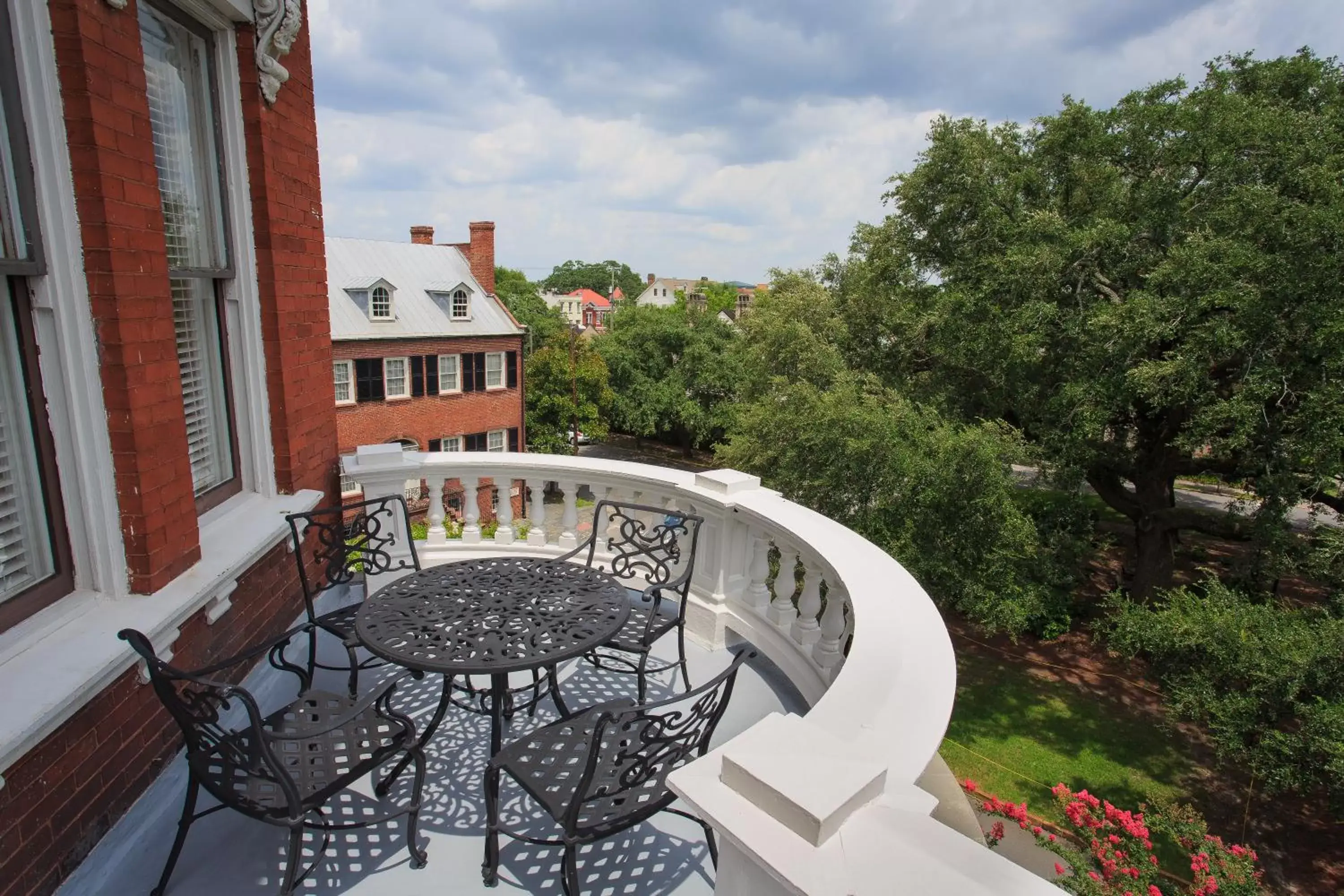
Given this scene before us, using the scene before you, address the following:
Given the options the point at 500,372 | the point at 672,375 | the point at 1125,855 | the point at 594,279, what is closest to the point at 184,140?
the point at 1125,855

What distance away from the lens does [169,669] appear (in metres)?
1.89

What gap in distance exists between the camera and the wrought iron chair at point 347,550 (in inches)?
130

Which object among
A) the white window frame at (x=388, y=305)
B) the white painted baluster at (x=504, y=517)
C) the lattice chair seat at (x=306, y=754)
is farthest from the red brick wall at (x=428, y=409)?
the lattice chair seat at (x=306, y=754)

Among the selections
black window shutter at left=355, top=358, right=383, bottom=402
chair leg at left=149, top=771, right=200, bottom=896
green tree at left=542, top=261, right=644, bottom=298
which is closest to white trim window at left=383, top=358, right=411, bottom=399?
black window shutter at left=355, top=358, right=383, bottom=402

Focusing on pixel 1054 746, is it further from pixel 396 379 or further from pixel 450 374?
pixel 450 374

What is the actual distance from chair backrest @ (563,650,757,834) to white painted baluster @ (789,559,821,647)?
124cm

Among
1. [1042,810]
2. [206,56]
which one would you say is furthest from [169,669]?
[1042,810]

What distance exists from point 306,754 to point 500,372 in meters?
23.5

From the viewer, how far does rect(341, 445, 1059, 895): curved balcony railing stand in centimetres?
117

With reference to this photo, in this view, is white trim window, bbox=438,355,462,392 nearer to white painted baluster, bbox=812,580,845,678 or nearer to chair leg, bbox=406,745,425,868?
white painted baluster, bbox=812,580,845,678

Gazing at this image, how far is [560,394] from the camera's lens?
29797 millimetres

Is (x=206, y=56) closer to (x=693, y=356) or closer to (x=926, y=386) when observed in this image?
(x=926, y=386)

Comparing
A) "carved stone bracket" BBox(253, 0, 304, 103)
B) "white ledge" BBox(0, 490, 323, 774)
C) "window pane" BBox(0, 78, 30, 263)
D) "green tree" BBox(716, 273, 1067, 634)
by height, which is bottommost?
"green tree" BBox(716, 273, 1067, 634)

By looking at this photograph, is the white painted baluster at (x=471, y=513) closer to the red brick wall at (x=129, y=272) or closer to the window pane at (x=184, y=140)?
the window pane at (x=184, y=140)
